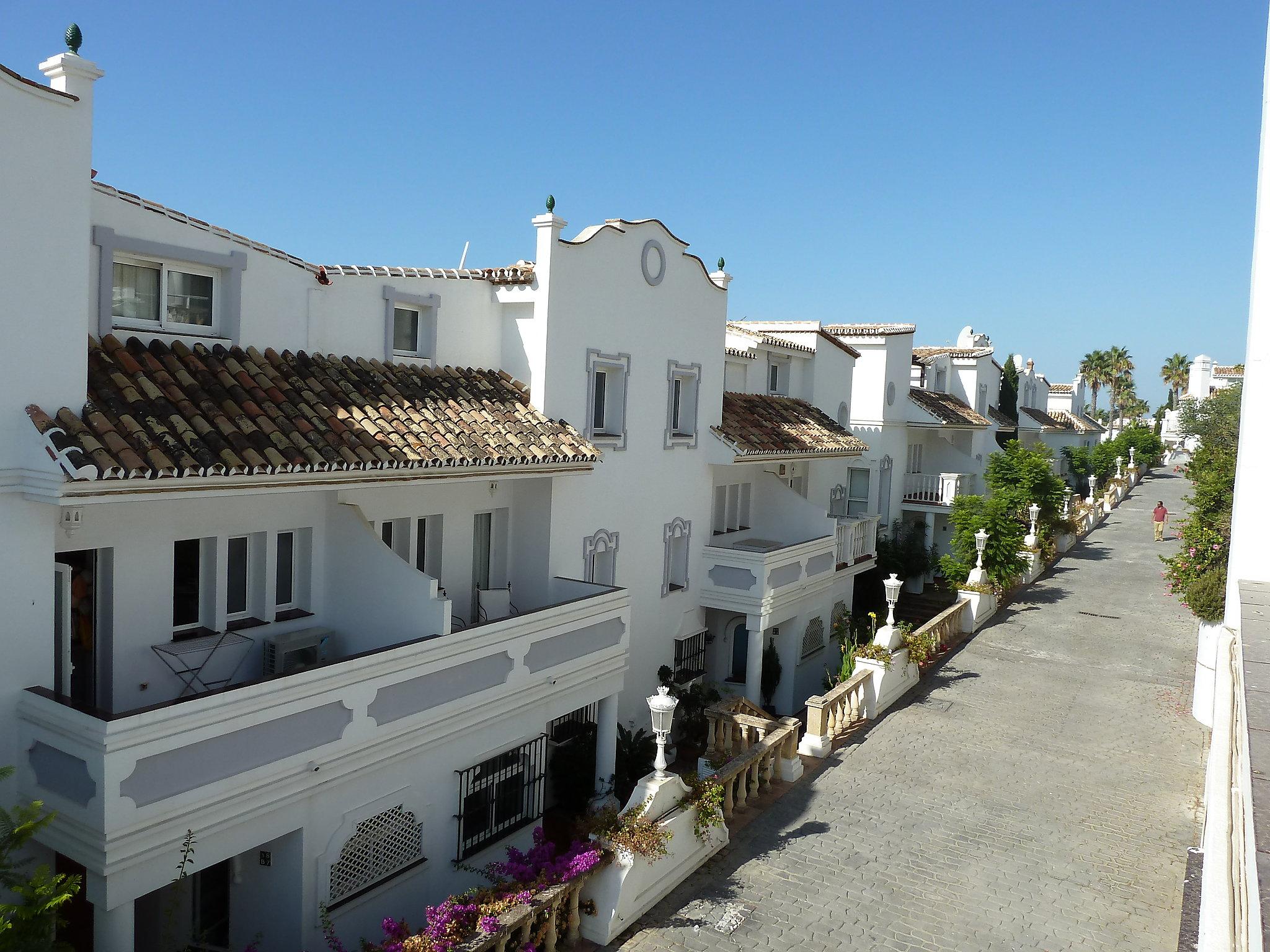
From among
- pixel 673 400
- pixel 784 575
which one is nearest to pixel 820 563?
pixel 784 575

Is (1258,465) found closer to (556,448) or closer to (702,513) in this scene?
(556,448)

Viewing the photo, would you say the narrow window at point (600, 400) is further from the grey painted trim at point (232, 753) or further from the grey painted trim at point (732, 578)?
the grey painted trim at point (232, 753)

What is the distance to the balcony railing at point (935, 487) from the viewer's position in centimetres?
3219

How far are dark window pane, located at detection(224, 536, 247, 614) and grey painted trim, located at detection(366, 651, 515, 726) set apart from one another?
222cm

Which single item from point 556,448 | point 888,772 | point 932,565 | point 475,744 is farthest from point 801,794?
point 932,565

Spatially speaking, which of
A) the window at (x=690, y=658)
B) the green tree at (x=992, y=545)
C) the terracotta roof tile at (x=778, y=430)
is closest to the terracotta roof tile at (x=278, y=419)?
the terracotta roof tile at (x=778, y=430)

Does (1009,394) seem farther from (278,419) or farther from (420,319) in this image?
(278,419)

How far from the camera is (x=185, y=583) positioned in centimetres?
1052

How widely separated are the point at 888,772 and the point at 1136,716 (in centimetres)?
637

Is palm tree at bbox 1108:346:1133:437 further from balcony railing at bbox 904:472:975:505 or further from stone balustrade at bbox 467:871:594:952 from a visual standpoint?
stone balustrade at bbox 467:871:594:952

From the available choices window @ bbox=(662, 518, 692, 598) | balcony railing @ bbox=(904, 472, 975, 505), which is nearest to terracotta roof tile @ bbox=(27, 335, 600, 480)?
window @ bbox=(662, 518, 692, 598)

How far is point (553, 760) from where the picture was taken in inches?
587

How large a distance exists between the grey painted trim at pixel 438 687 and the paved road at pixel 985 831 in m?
3.40

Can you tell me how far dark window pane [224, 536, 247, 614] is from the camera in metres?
10.9
